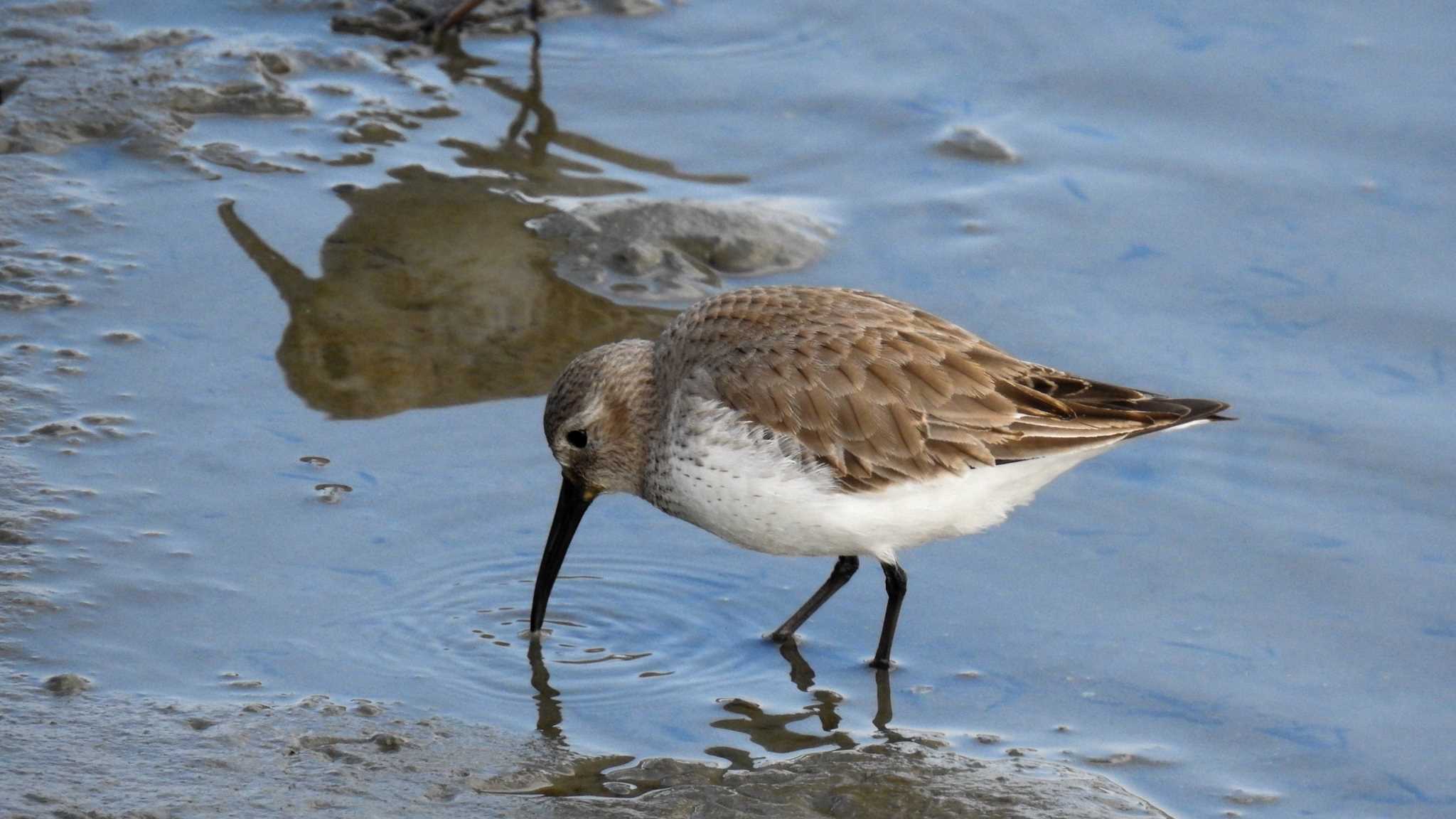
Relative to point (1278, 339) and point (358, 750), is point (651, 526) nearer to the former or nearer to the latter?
point (358, 750)

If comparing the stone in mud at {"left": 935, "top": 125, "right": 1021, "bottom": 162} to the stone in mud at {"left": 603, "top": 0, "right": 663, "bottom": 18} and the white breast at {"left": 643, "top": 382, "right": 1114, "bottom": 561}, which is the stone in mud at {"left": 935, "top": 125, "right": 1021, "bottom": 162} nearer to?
the stone in mud at {"left": 603, "top": 0, "right": 663, "bottom": 18}

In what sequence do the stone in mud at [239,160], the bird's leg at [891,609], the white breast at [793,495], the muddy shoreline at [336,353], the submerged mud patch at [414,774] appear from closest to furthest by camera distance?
1. the submerged mud patch at [414,774]
2. the muddy shoreline at [336,353]
3. the white breast at [793,495]
4. the bird's leg at [891,609]
5. the stone in mud at [239,160]

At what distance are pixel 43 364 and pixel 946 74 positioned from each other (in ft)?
17.9

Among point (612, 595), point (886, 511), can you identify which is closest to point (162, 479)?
point (612, 595)

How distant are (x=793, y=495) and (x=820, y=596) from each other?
698mm

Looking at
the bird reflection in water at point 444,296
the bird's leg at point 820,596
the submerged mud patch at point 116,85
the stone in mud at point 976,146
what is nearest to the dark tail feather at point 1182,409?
the bird's leg at point 820,596

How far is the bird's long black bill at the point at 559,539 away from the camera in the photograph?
6.24 metres

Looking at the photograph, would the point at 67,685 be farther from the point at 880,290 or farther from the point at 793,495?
the point at 880,290

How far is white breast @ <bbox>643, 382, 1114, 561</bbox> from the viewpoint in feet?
19.2

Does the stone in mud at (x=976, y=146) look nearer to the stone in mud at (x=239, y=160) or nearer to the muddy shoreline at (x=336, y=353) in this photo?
the muddy shoreline at (x=336, y=353)

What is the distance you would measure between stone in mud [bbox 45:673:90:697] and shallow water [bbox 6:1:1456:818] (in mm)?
78

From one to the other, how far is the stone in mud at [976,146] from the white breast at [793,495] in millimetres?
3973

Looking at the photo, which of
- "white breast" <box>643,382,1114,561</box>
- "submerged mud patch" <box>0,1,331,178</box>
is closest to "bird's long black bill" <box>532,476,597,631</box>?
"white breast" <box>643,382,1114,561</box>

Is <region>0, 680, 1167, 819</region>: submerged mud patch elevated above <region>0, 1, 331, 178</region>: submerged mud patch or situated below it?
below
